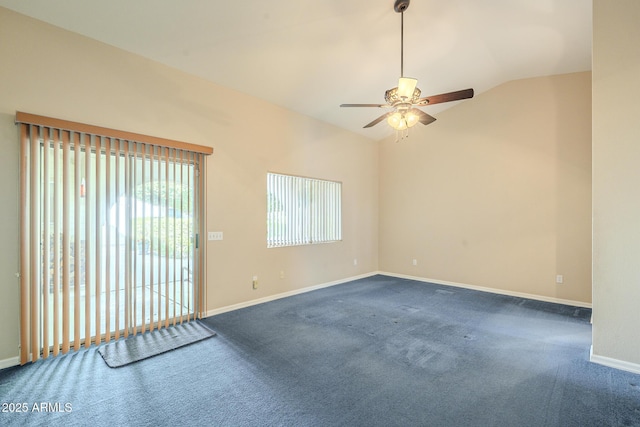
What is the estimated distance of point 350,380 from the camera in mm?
2426

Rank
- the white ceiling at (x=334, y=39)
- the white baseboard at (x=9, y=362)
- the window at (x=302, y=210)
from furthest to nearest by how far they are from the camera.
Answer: the window at (x=302, y=210)
the white ceiling at (x=334, y=39)
the white baseboard at (x=9, y=362)

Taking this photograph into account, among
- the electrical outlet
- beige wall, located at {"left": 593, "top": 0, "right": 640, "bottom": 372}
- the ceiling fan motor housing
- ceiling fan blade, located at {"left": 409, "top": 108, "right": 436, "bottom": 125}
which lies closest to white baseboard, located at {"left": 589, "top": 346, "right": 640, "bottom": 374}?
beige wall, located at {"left": 593, "top": 0, "right": 640, "bottom": 372}

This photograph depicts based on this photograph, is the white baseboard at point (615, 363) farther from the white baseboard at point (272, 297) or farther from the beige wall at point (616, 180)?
the white baseboard at point (272, 297)

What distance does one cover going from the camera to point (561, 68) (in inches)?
179

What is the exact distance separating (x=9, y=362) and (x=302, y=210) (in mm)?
4068

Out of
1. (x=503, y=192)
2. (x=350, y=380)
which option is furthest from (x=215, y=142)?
(x=503, y=192)

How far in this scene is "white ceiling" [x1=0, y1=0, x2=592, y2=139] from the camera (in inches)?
112

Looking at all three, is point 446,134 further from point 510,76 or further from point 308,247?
point 308,247

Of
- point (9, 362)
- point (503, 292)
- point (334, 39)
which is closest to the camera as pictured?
point (9, 362)

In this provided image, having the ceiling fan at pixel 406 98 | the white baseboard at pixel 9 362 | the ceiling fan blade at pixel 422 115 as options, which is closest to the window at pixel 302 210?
the ceiling fan at pixel 406 98

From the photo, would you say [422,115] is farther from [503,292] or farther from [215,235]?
[503,292]

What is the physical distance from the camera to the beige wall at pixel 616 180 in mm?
2615

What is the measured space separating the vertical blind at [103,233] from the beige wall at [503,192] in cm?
450

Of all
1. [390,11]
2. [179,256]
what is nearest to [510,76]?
[390,11]
